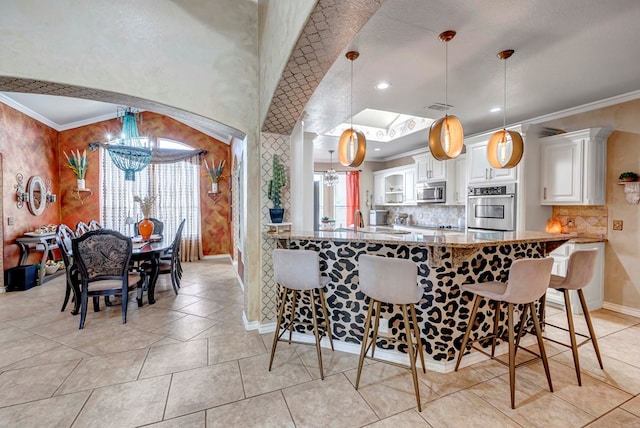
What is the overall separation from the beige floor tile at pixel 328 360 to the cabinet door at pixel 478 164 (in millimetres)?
3578

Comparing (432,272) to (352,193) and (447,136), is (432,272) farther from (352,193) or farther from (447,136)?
(352,193)

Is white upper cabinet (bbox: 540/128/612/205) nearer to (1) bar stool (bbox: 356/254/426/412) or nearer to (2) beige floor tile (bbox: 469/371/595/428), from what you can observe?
(2) beige floor tile (bbox: 469/371/595/428)

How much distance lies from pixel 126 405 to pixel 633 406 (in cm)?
346

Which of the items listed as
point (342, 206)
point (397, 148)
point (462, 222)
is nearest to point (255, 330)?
point (462, 222)

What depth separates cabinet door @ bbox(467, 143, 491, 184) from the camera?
14.8ft

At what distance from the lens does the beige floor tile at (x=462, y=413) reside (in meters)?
1.78

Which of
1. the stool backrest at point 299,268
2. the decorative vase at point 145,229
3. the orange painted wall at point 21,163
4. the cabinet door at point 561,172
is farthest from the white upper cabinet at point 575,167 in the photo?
the orange painted wall at point 21,163

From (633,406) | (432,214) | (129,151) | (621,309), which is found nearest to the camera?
(633,406)

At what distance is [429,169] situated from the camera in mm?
5898

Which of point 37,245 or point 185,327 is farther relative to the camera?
point 37,245

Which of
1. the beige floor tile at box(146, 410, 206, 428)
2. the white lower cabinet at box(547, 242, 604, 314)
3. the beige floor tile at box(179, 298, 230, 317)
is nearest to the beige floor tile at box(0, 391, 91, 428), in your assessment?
the beige floor tile at box(146, 410, 206, 428)

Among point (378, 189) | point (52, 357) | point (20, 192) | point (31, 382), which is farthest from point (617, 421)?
point (20, 192)

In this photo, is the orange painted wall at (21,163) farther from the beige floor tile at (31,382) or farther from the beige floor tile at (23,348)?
the beige floor tile at (31,382)

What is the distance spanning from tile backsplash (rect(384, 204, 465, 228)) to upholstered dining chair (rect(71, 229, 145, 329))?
5.69 metres
